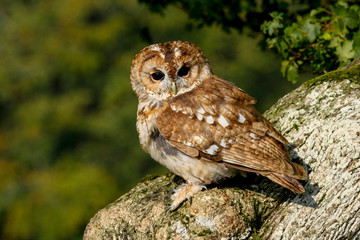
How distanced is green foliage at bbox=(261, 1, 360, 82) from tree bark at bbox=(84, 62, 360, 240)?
0.55 metres

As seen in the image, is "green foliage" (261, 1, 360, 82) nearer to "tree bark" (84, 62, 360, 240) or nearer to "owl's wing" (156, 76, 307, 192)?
"tree bark" (84, 62, 360, 240)

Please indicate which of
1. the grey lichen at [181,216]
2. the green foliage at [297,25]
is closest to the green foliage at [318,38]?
the green foliage at [297,25]

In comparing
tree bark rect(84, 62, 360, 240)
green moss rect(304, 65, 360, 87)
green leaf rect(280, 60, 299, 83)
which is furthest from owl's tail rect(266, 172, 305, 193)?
green leaf rect(280, 60, 299, 83)

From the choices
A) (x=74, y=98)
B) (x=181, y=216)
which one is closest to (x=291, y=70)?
(x=181, y=216)

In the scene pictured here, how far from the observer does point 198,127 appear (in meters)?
2.98

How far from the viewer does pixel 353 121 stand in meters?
2.81

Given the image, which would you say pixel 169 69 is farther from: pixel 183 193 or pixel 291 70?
pixel 291 70

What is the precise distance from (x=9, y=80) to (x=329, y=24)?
27.1 meters

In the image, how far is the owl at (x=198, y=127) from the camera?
2850mm

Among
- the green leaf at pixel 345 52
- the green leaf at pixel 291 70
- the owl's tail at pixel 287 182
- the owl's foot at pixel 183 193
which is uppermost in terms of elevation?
the green leaf at pixel 291 70

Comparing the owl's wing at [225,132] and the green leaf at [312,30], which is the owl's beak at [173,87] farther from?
the green leaf at [312,30]

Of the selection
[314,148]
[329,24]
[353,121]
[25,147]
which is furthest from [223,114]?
[25,147]

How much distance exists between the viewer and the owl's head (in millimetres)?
3146

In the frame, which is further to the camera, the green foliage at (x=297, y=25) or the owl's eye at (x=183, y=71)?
the green foliage at (x=297, y=25)
